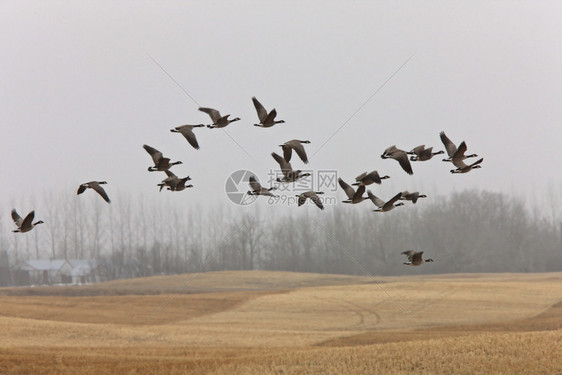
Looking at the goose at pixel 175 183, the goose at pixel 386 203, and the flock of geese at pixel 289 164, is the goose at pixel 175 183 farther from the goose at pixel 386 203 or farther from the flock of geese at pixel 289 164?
the goose at pixel 386 203

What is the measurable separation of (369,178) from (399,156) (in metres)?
0.68

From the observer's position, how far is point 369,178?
432 inches

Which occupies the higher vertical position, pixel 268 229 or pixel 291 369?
pixel 268 229

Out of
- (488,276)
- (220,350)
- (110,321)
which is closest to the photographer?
(220,350)

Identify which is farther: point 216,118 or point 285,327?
point 285,327

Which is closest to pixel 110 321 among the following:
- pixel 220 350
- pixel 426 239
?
pixel 220 350

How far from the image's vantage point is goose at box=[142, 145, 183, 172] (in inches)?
430

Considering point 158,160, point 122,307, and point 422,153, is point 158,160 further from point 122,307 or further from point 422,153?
point 122,307

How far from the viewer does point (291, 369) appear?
1778 centimetres

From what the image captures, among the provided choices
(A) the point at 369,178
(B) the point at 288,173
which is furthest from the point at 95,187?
(A) the point at 369,178

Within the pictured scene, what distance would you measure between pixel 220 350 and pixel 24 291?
33385 mm

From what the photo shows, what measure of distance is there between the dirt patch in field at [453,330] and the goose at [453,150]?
14293 mm

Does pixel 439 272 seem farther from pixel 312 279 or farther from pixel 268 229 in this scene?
pixel 268 229

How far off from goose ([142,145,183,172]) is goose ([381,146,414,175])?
349 centimetres
